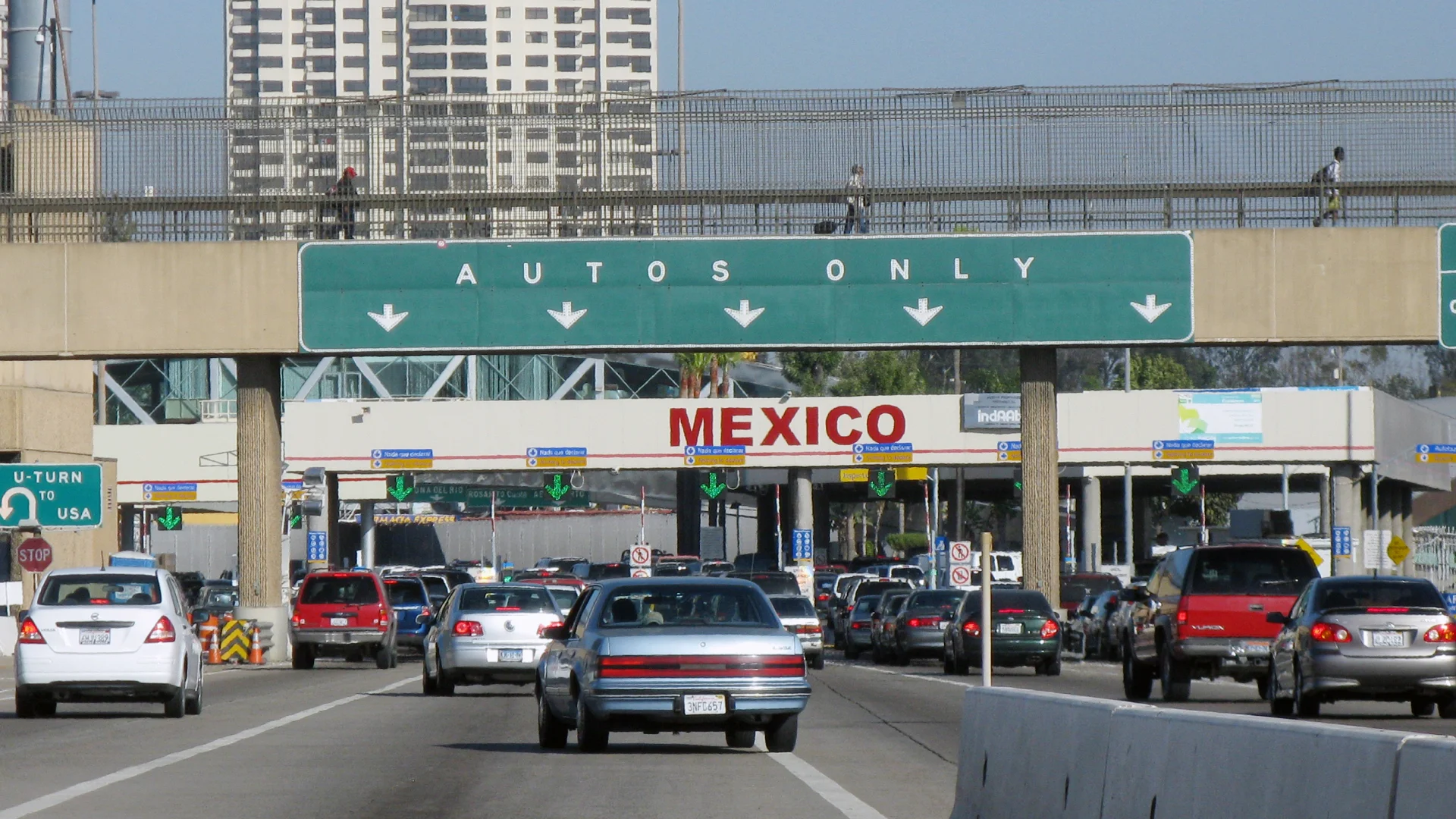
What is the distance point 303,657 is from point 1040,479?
561 inches

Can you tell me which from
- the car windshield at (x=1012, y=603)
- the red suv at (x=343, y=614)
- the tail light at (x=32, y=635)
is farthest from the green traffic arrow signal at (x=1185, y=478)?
the tail light at (x=32, y=635)

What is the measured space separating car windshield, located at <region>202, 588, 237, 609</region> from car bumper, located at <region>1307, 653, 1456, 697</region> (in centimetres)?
3753

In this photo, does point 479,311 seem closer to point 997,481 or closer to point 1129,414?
point 1129,414

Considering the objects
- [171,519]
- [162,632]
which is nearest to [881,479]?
[171,519]

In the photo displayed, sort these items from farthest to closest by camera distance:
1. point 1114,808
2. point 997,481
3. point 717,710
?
point 997,481 → point 717,710 → point 1114,808

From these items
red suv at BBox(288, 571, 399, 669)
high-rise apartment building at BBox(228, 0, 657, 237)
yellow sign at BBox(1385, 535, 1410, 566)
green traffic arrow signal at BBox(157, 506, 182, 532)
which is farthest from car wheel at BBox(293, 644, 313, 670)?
green traffic arrow signal at BBox(157, 506, 182, 532)

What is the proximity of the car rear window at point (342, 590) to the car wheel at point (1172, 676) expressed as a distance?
17.8m

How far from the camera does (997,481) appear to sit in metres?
86.9

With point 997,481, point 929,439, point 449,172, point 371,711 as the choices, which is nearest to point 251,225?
point 449,172

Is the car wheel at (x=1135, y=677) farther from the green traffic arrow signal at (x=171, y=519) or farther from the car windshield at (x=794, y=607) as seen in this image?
the green traffic arrow signal at (x=171, y=519)

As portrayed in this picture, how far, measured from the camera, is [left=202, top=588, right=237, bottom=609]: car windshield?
54.6m

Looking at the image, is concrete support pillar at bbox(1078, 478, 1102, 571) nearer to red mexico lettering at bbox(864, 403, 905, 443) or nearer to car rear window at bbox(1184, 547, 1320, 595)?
red mexico lettering at bbox(864, 403, 905, 443)

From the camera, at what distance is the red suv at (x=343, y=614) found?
38.7 metres

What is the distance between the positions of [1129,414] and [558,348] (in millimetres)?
30486
